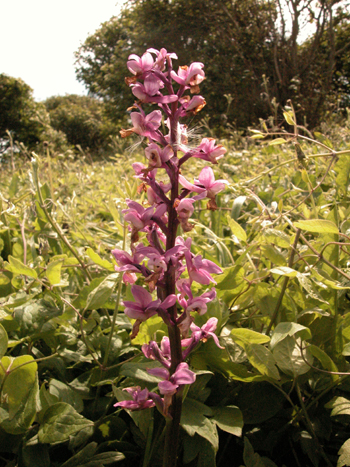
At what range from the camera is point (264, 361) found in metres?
0.68

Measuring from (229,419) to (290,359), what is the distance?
0.16 meters

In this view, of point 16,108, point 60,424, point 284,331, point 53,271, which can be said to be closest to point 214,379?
point 284,331

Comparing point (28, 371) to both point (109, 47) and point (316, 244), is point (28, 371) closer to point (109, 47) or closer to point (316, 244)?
point (316, 244)

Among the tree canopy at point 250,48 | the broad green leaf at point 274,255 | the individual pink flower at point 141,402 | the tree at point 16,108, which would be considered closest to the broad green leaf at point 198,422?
the individual pink flower at point 141,402

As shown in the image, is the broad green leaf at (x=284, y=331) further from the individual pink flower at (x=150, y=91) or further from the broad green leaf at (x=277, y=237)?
the individual pink flower at (x=150, y=91)

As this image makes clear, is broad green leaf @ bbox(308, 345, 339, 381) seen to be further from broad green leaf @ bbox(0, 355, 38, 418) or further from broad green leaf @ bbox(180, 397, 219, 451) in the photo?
broad green leaf @ bbox(0, 355, 38, 418)

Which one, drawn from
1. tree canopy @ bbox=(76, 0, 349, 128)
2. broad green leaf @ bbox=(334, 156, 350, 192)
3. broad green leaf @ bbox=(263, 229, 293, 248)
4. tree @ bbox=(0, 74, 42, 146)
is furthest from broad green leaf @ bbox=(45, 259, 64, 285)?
tree @ bbox=(0, 74, 42, 146)

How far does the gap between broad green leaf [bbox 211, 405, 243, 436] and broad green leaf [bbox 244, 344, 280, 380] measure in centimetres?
9

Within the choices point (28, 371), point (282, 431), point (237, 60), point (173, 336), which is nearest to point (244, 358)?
point (282, 431)

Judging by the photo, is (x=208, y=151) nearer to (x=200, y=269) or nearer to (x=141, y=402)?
(x=200, y=269)

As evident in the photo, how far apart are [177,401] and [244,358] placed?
25 centimetres

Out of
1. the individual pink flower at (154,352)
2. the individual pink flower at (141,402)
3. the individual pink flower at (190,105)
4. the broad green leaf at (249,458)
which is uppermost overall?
the individual pink flower at (190,105)

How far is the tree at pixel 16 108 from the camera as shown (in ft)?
53.0

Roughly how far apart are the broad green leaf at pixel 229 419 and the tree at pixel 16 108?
1706 centimetres
